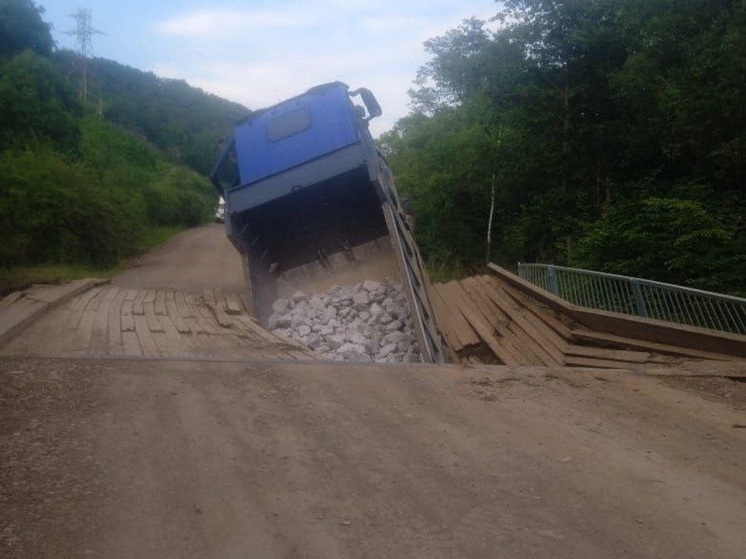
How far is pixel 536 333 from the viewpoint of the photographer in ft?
31.6

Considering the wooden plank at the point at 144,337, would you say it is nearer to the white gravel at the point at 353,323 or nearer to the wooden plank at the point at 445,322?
the white gravel at the point at 353,323

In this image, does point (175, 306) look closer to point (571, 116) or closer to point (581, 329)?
point (581, 329)

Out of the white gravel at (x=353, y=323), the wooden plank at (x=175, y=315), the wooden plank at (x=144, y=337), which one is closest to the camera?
the wooden plank at (x=144, y=337)

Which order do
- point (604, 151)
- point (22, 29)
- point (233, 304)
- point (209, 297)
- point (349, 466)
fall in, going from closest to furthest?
1. point (349, 466)
2. point (233, 304)
3. point (209, 297)
4. point (604, 151)
5. point (22, 29)

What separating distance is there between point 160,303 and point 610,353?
6682 mm

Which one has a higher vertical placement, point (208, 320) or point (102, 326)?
point (102, 326)

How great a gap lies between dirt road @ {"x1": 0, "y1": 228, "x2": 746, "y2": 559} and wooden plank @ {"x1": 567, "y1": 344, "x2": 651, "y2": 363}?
54.7 inches

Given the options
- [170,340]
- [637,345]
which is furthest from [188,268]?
[637,345]

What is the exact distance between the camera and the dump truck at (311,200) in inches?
411

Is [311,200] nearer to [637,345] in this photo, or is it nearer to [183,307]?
[183,307]

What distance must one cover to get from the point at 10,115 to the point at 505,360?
59.3ft

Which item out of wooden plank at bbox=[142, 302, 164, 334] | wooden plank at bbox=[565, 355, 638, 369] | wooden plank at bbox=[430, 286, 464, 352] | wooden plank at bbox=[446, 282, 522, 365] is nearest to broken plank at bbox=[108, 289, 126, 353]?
wooden plank at bbox=[142, 302, 164, 334]

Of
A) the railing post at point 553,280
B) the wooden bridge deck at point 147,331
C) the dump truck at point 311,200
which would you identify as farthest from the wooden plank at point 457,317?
the wooden bridge deck at point 147,331

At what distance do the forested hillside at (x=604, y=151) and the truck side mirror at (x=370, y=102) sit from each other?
497 cm
